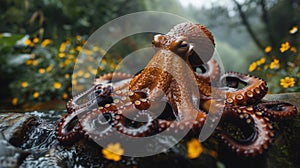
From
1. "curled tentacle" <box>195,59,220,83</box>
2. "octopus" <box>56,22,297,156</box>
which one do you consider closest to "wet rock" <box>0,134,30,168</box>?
"octopus" <box>56,22,297,156</box>

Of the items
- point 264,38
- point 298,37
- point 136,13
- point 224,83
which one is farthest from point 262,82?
point 264,38

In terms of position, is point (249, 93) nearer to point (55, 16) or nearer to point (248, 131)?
point (248, 131)

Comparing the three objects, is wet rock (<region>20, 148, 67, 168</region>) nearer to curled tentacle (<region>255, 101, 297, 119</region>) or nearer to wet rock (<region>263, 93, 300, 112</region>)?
curled tentacle (<region>255, 101, 297, 119</region>)

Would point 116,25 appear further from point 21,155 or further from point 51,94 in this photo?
point 21,155

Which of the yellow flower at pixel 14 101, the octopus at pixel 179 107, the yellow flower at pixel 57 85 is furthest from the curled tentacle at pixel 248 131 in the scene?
the yellow flower at pixel 14 101

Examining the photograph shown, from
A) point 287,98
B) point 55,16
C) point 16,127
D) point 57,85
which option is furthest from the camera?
point 55,16

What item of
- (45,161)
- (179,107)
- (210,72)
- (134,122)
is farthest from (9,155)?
(210,72)

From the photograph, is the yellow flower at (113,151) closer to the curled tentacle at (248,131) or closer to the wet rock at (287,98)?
the curled tentacle at (248,131)
